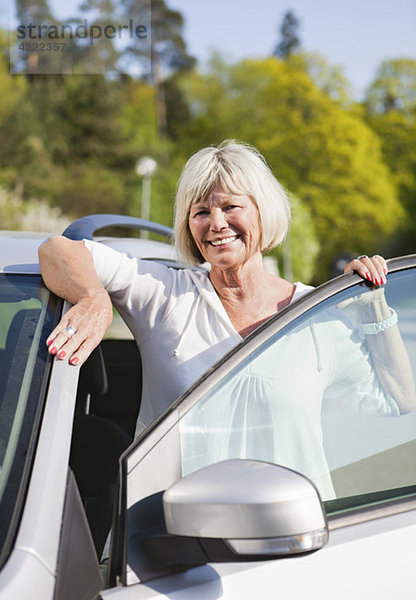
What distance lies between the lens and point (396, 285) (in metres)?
1.69

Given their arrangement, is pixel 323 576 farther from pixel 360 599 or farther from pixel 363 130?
pixel 363 130

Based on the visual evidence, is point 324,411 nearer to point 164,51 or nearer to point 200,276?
point 200,276

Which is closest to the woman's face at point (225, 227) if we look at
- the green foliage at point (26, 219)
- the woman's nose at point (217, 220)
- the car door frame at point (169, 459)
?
the woman's nose at point (217, 220)

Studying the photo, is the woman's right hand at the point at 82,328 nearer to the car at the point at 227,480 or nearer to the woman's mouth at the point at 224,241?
the car at the point at 227,480

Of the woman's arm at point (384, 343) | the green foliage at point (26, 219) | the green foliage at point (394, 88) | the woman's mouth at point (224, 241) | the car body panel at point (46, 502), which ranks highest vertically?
the green foliage at point (394, 88)

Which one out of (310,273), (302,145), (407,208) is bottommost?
(310,273)

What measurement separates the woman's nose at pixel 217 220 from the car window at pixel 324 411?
59cm

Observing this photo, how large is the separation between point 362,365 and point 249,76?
55047 mm

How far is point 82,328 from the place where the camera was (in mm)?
1598

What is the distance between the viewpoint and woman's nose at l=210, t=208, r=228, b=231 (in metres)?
2.12

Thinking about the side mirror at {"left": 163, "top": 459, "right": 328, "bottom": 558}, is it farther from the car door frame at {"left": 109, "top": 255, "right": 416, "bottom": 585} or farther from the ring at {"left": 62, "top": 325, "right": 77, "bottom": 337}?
the ring at {"left": 62, "top": 325, "right": 77, "bottom": 337}

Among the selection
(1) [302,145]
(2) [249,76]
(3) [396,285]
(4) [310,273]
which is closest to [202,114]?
(2) [249,76]

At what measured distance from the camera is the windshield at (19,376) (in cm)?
127

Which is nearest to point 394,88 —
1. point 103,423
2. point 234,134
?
point 234,134
